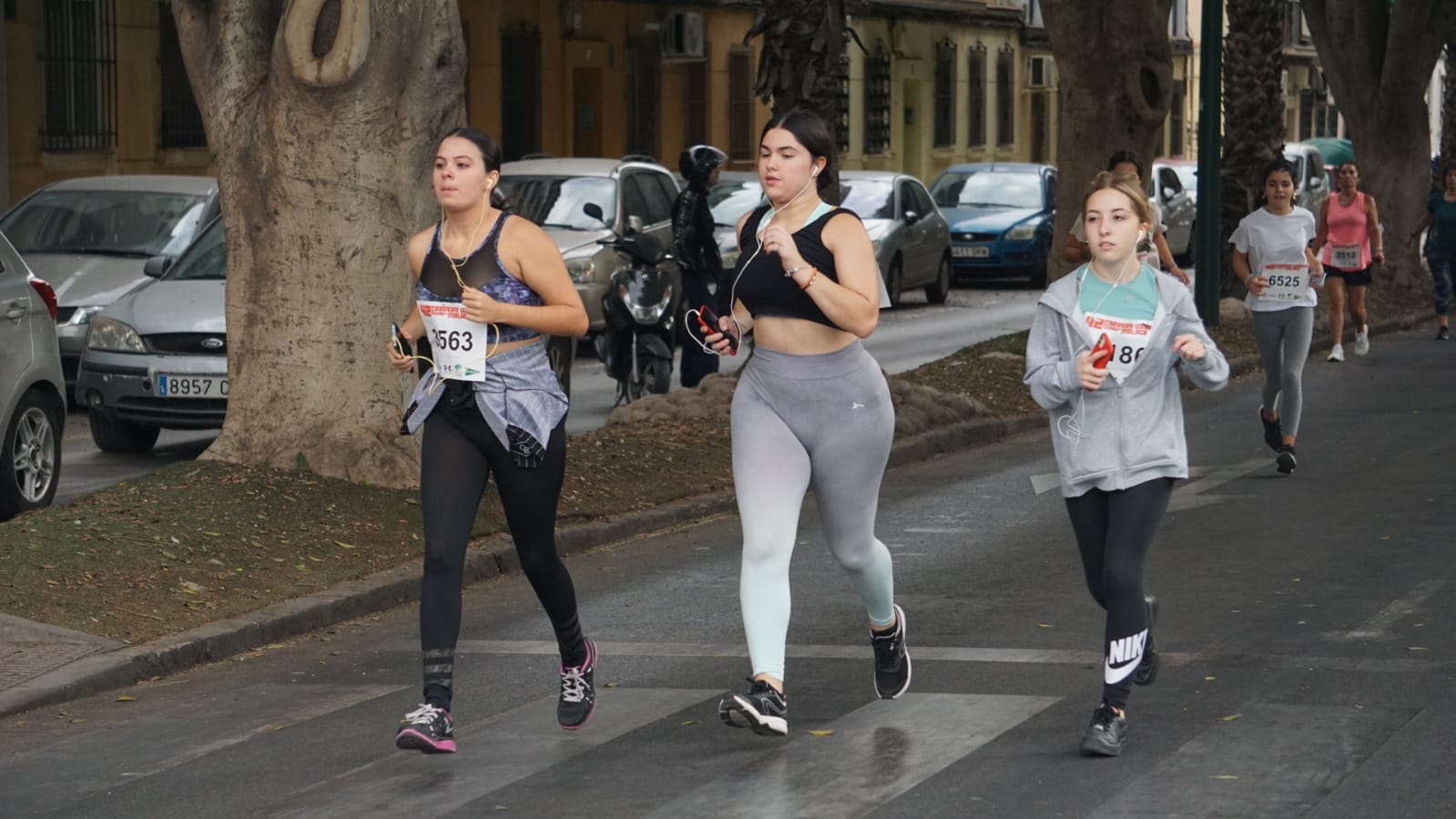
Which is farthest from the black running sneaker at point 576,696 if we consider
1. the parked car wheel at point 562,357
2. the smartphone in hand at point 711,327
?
the parked car wheel at point 562,357

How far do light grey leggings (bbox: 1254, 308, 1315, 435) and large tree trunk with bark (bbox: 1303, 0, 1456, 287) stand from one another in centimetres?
1506

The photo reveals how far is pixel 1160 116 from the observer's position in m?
19.3

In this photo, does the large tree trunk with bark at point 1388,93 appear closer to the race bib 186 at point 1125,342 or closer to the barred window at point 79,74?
the barred window at point 79,74

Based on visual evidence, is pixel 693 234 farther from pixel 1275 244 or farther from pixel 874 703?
pixel 874 703

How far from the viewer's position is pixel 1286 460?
42.4 feet

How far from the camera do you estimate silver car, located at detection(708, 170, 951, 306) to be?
26875mm

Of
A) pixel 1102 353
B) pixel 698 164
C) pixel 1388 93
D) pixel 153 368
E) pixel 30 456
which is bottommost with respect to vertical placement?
pixel 30 456

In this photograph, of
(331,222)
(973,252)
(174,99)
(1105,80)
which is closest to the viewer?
(331,222)

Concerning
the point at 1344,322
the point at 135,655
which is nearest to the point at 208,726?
the point at 135,655

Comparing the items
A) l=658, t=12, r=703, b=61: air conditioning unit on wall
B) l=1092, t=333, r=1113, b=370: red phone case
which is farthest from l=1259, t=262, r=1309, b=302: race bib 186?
l=658, t=12, r=703, b=61: air conditioning unit on wall

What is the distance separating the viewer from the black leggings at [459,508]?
21.7 ft

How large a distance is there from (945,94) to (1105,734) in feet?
152

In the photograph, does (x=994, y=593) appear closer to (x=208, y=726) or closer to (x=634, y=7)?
(x=208, y=726)

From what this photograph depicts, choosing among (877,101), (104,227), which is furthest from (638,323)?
(877,101)
